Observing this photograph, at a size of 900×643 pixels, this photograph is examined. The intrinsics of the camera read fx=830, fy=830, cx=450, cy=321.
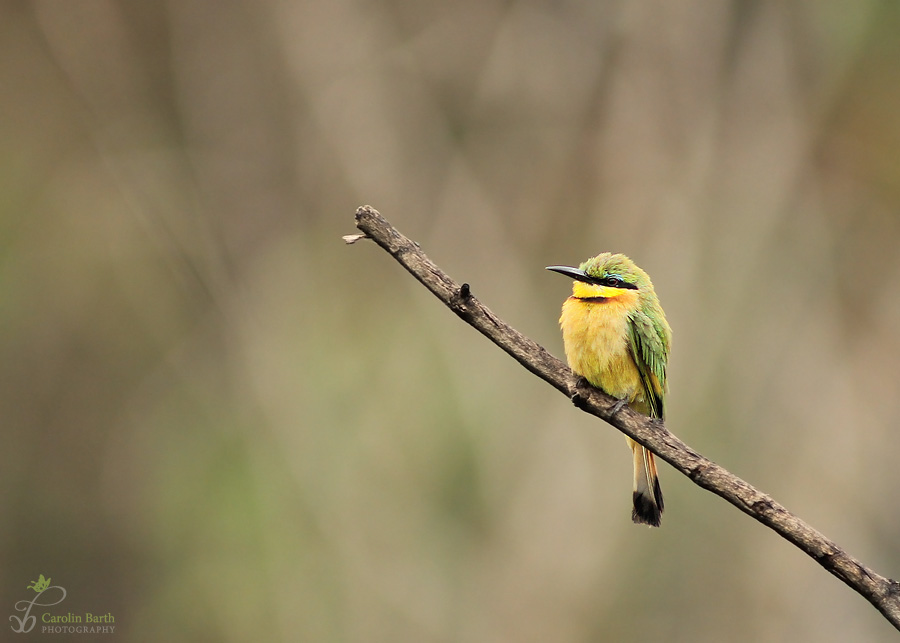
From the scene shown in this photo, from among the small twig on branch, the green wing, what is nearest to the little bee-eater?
the green wing

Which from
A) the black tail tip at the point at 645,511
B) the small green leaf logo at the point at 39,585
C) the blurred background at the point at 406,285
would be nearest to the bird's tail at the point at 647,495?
the black tail tip at the point at 645,511

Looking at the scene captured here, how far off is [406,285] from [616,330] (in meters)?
3.81

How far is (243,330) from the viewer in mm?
5637

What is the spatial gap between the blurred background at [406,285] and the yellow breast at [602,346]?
3039 millimetres

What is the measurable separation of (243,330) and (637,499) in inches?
149

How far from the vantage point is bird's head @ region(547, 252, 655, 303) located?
2.24 m

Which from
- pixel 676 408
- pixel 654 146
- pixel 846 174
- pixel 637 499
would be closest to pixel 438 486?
pixel 676 408

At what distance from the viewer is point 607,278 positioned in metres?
2.24

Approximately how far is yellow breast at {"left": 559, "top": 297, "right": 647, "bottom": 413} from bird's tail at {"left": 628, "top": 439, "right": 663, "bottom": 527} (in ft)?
0.89

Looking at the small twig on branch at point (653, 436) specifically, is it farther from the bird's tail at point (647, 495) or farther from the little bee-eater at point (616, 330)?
the bird's tail at point (647, 495)

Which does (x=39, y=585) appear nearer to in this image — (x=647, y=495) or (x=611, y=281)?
(x=647, y=495)

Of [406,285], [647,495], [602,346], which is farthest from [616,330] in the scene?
[406,285]
